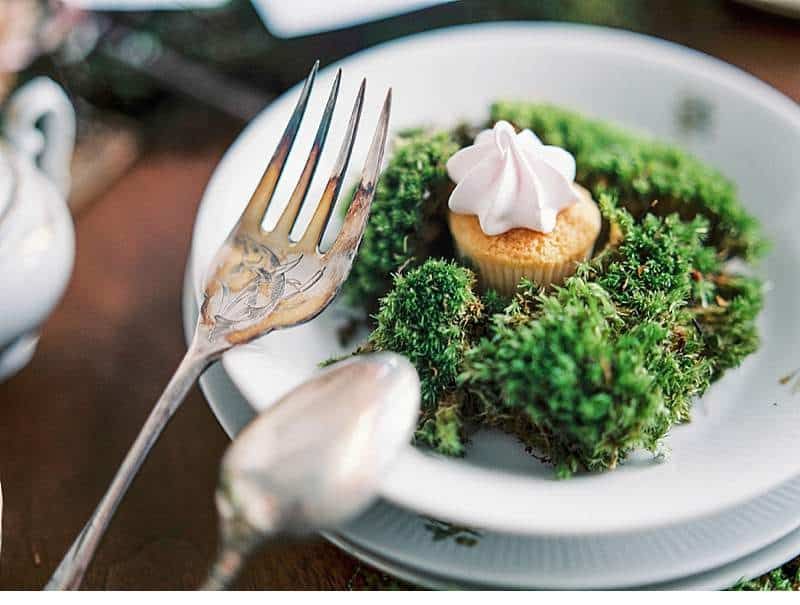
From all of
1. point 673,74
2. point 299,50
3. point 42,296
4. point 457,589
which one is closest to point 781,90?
point 673,74

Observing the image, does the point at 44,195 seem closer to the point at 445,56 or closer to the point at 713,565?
the point at 445,56

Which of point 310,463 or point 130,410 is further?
point 130,410

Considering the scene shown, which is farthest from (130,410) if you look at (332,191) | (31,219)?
(332,191)

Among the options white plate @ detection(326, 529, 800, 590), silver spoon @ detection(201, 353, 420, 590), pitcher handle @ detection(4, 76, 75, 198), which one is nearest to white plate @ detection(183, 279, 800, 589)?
white plate @ detection(326, 529, 800, 590)

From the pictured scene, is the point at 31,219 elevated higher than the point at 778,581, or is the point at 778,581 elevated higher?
the point at 31,219

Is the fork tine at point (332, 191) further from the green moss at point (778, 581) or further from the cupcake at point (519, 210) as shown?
the green moss at point (778, 581)

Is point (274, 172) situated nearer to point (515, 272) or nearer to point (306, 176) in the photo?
point (306, 176)
